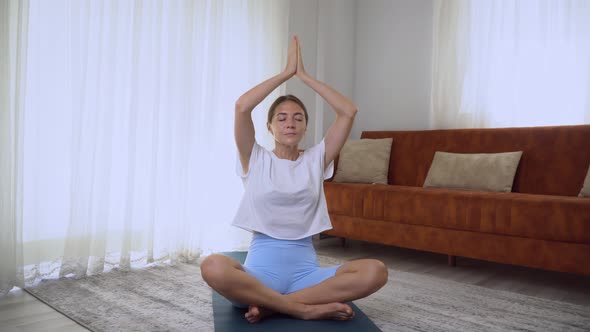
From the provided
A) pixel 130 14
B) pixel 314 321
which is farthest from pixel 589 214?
pixel 130 14

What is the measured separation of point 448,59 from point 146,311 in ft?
10.3

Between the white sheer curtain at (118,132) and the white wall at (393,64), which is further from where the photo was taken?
the white wall at (393,64)

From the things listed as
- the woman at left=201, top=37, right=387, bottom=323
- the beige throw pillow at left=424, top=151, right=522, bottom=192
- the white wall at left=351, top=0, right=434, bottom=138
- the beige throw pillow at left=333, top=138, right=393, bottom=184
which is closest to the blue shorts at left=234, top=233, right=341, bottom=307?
the woman at left=201, top=37, right=387, bottom=323

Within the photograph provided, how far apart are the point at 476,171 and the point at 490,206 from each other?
2.01ft

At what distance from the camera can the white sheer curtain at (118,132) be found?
7.63 feet

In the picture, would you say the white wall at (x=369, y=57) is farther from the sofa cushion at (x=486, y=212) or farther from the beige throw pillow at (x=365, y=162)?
the sofa cushion at (x=486, y=212)

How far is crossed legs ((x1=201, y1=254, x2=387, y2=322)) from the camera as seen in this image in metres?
1.51

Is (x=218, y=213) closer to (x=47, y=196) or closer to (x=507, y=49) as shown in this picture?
(x=47, y=196)

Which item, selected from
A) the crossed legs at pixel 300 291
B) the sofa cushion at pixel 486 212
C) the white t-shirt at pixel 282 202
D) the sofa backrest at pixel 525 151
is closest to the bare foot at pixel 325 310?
the crossed legs at pixel 300 291

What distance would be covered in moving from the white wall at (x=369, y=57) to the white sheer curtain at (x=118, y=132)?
0.95m

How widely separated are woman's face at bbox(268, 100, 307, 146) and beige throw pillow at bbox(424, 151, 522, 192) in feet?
5.68

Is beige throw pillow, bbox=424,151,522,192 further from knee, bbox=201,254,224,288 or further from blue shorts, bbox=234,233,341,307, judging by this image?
knee, bbox=201,254,224,288

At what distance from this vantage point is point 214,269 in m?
1.52

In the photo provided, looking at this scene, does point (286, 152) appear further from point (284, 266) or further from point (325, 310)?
point (325, 310)
